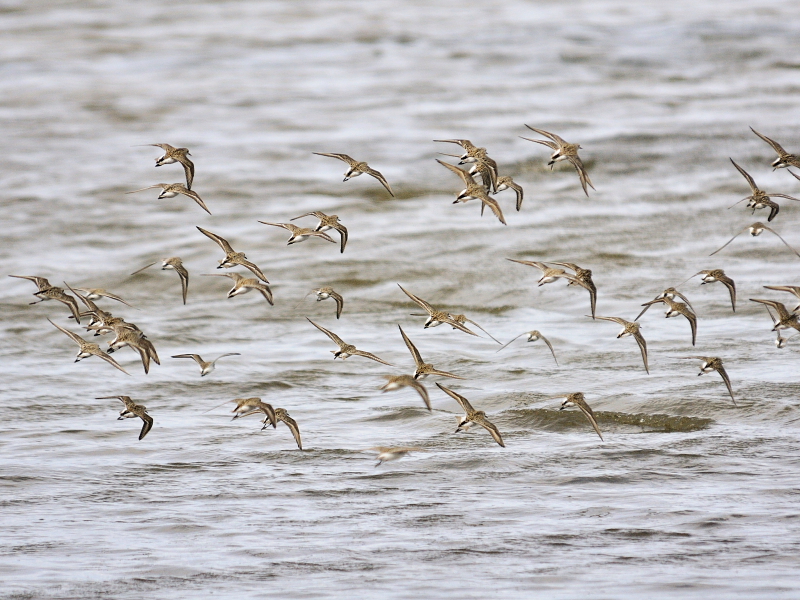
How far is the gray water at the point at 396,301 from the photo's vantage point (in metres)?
9.32

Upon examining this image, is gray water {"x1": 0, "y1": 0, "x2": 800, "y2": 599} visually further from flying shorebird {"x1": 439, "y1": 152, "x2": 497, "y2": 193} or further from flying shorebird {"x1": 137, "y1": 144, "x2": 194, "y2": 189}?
flying shorebird {"x1": 137, "y1": 144, "x2": 194, "y2": 189}

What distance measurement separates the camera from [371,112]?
2892cm

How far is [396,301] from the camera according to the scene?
18.5 meters

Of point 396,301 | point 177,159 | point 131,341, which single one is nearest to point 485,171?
point 177,159

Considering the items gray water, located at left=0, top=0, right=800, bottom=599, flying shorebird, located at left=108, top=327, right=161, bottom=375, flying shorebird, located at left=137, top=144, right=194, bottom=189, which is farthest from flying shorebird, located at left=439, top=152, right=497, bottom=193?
flying shorebird, located at left=108, top=327, right=161, bottom=375

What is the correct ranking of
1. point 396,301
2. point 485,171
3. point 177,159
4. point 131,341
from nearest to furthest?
point 131,341 → point 177,159 → point 485,171 → point 396,301

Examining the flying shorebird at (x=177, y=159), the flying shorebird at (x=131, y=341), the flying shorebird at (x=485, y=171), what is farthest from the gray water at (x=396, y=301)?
the flying shorebird at (x=177, y=159)

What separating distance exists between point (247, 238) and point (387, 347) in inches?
250

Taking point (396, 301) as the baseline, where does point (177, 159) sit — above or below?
above

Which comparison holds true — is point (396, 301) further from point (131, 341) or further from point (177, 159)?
point (131, 341)

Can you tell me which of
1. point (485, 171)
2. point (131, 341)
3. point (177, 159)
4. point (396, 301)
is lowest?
point (396, 301)

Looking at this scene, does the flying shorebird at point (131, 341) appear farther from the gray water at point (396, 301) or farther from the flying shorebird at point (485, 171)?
the flying shorebird at point (485, 171)

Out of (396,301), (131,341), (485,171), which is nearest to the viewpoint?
(131,341)

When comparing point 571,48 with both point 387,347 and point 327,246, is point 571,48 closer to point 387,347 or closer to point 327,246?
point 327,246
